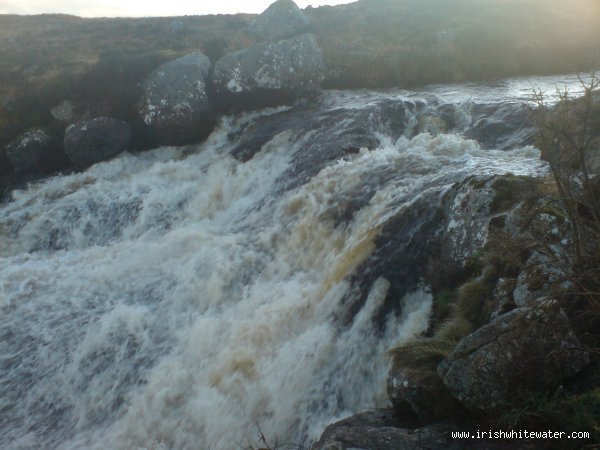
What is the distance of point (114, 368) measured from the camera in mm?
9492

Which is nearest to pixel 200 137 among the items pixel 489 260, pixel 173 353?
pixel 173 353

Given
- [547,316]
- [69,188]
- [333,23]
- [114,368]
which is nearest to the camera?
[547,316]

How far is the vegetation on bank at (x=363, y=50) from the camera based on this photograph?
22.0m

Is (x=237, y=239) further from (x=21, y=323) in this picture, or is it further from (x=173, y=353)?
(x=21, y=323)

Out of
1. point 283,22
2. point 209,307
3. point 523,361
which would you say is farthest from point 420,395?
point 283,22

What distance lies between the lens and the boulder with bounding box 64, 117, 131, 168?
1956 cm

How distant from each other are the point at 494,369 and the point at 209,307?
7041 mm

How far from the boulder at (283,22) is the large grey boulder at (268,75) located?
4.67 m

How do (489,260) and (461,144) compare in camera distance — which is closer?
(489,260)

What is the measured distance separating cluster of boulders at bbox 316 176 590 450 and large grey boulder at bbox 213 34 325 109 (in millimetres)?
Result: 16359

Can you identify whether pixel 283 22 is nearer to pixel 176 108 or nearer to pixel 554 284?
pixel 176 108

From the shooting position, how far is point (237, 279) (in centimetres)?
1105

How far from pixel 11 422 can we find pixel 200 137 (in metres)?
14.1

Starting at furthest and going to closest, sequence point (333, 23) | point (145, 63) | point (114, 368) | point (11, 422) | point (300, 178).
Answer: point (333, 23) → point (145, 63) → point (300, 178) → point (114, 368) → point (11, 422)
